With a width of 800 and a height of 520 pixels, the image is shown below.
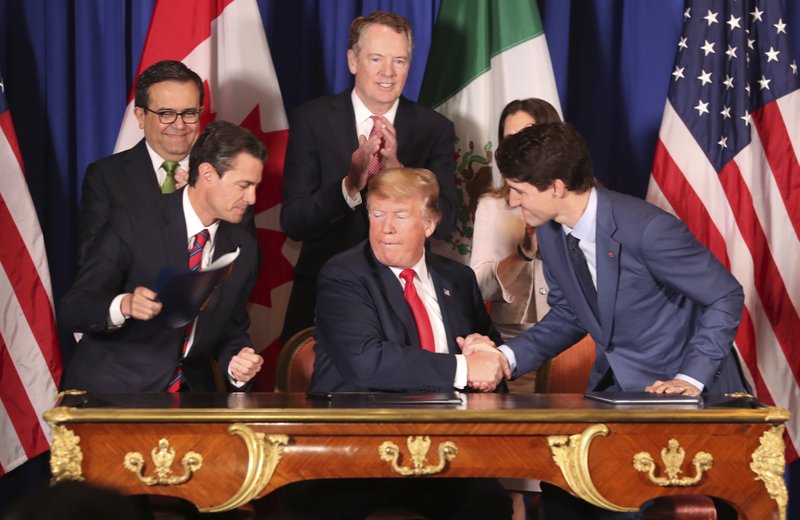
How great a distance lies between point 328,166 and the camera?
4.33 m

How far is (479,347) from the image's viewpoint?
3533mm

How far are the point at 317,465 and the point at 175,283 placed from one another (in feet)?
2.13

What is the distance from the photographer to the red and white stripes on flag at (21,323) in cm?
450

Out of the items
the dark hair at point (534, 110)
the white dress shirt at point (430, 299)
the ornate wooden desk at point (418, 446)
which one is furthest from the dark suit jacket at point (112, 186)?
the dark hair at point (534, 110)

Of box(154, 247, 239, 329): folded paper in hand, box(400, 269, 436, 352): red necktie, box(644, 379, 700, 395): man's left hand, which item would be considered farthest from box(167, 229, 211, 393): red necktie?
box(644, 379, 700, 395): man's left hand

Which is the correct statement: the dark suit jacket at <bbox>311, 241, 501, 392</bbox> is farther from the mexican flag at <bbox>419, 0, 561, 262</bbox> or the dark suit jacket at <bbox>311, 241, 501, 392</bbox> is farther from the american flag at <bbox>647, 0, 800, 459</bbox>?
the american flag at <bbox>647, 0, 800, 459</bbox>

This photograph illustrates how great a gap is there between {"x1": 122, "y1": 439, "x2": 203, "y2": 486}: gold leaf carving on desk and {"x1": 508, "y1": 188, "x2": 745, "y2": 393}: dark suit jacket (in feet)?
4.04

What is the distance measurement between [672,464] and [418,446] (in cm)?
65

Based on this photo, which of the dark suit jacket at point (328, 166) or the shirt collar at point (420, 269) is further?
the dark suit jacket at point (328, 166)

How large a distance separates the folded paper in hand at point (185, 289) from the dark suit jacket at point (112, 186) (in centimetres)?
83

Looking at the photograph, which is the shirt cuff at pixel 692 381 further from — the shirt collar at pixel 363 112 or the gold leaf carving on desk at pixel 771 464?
the shirt collar at pixel 363 112

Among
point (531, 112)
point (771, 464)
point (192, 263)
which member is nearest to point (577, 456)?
point (771, 464)

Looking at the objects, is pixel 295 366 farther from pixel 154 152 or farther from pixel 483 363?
pixel 154 152

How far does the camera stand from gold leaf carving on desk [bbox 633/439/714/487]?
2.89 m
